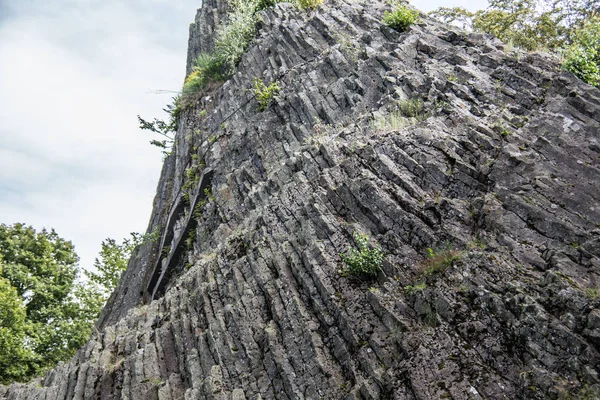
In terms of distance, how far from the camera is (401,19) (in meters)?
17.2

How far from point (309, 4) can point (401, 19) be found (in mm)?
5897

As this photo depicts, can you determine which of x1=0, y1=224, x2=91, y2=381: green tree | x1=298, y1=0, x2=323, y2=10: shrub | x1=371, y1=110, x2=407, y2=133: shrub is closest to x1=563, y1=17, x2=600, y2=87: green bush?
x1=371, y1=110, x2=407, y2=133: shrub

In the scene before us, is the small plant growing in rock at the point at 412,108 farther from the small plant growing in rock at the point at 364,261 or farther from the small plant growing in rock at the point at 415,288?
the small plant growing in rock at the point at 415,288

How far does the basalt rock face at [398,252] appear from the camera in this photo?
7.01 meters

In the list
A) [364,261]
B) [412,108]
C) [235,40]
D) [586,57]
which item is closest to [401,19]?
[412,108]

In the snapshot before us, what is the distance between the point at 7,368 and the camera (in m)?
24.2

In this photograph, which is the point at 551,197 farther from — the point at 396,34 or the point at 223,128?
the point at 223,128

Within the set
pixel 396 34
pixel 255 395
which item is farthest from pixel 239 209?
pixel 396 34

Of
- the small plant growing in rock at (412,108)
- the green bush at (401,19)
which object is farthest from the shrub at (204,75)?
the small plant growing in rock at (412,108)

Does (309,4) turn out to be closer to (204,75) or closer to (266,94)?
(266,94)

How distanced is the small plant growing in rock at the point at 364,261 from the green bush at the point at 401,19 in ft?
35.9

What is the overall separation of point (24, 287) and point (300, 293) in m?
25.3

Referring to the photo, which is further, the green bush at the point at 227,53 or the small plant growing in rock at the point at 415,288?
the green bush at the point at 227,53

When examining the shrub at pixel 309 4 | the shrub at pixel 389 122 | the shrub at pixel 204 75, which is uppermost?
the shrub at pixel 204 75
